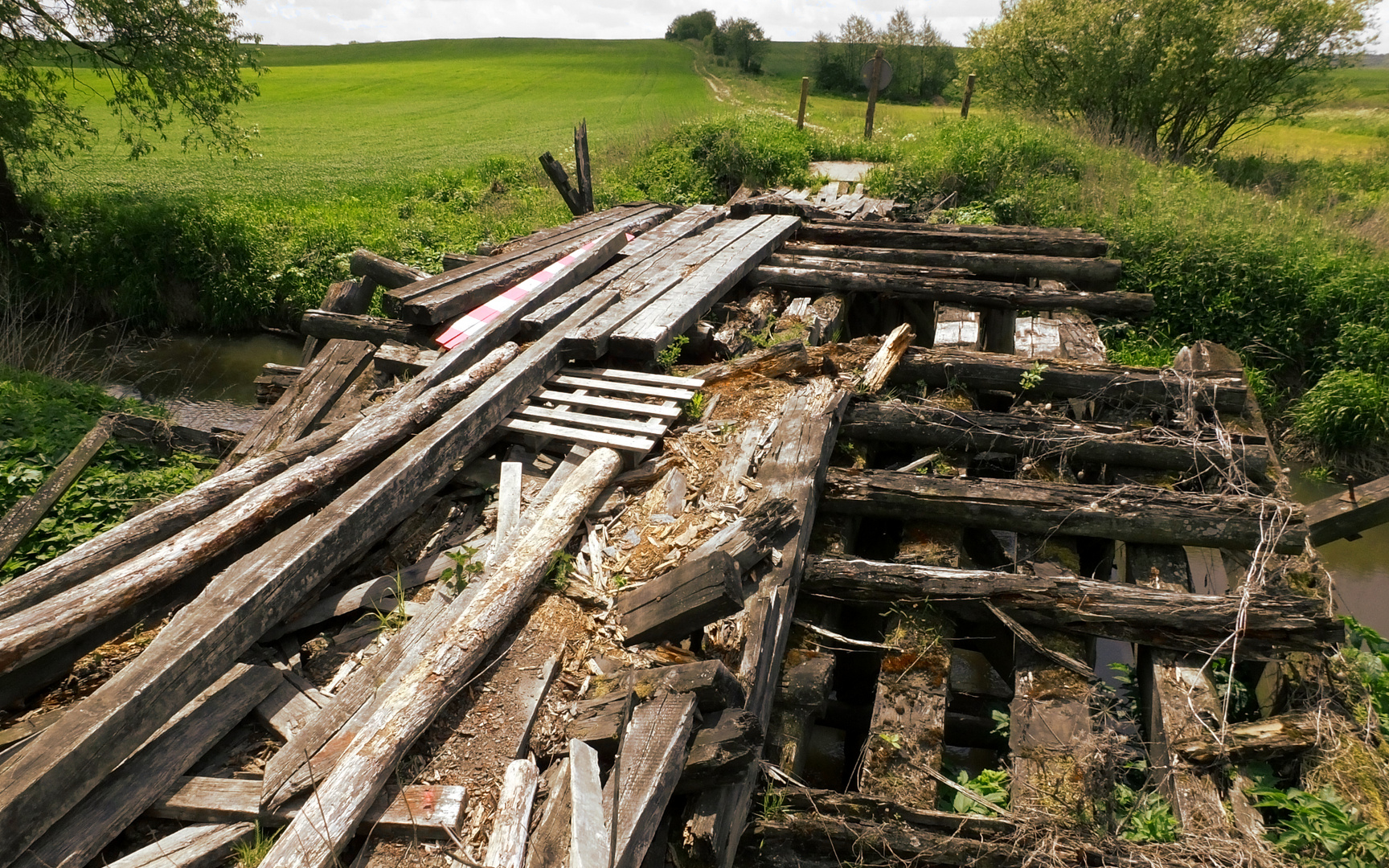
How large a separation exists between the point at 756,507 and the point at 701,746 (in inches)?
62.8

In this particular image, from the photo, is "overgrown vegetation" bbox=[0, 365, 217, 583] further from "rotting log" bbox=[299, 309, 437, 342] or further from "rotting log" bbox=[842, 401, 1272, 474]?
"rotting log" bbox=[842, 401, 1272, 474]

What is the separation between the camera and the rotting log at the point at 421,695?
2.36m

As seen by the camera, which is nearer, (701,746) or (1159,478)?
(701,746)

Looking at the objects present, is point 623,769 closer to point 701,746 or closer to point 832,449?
point 701,746

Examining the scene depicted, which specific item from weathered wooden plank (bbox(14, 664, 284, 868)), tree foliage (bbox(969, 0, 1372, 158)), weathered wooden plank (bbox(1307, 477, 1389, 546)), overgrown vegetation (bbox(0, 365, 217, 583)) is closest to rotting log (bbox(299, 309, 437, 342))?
overgrown vegetation (bbox(0, 365, 217, 583))

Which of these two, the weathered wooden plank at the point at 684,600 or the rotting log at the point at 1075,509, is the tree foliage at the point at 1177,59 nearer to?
the rotting log at the point at 1075,509

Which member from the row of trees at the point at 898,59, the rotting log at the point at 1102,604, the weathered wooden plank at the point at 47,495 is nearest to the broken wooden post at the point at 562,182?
the weathered wooden plank at the point at 47,495

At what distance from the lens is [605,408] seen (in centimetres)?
516

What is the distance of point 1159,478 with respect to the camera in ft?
16.4

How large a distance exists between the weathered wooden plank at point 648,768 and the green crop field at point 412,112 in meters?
17.6

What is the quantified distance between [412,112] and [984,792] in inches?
1521

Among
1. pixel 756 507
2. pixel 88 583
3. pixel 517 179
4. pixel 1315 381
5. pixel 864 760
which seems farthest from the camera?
pixel 517 179

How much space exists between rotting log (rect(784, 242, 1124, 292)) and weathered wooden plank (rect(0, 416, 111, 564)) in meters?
7.27

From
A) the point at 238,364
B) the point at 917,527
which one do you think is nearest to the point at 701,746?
the point at 917,527
